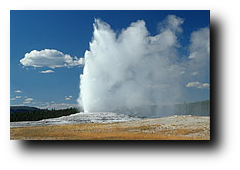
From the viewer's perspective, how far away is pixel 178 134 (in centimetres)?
1020
